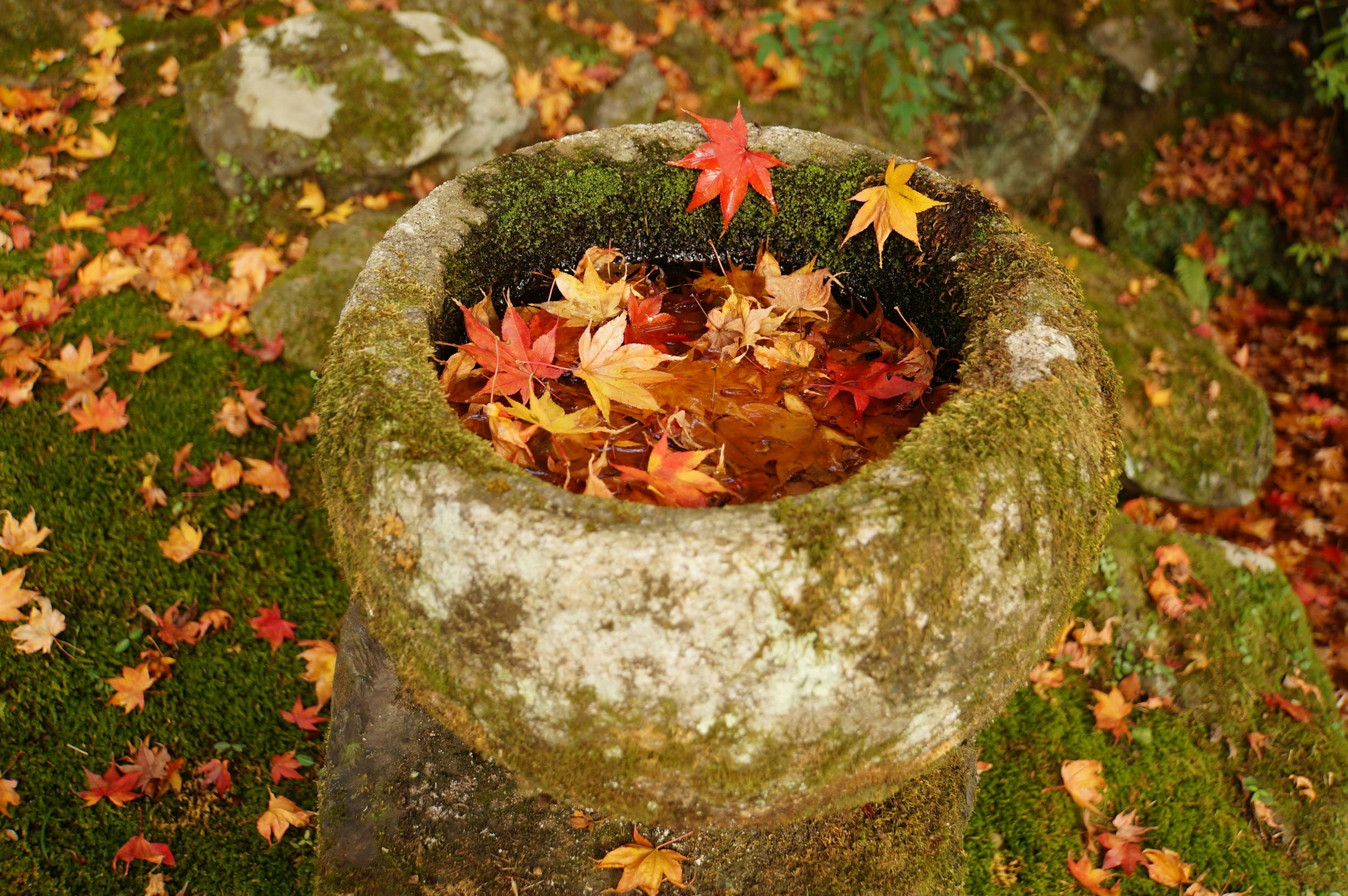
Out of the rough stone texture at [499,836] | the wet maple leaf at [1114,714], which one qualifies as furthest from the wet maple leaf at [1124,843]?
the rough stone texture at [499,836]

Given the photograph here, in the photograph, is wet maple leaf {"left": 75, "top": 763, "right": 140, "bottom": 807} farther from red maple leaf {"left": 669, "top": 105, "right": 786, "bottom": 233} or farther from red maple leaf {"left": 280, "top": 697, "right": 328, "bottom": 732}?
red maple leaf {"left": 669, "top": 105, "right": 786, "bottom": 233}

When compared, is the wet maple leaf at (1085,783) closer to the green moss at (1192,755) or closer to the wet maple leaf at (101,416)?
the green moss at (1192,755)

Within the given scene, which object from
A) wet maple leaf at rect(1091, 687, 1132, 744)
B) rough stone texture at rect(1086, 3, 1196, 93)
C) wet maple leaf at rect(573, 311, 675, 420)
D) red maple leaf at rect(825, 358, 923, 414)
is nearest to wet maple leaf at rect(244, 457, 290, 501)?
wet maple leaf at rect(573, 311, 675, 420)

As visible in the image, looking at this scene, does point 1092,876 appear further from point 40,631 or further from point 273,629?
point 40,631

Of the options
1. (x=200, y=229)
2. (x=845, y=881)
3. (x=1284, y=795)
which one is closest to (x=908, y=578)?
(x=845, y=881)

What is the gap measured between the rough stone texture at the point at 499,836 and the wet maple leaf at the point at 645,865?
0.09ft

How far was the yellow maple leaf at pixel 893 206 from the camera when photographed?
202cm

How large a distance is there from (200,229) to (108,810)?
2.51 m

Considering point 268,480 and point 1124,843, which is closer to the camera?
point 1124,843

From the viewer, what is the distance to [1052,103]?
4867 mm

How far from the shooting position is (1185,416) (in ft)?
12.7

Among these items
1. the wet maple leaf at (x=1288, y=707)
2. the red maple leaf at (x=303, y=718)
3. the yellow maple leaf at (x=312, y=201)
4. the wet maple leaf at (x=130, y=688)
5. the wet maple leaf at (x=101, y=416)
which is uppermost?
the yellow maple leaf at (x=312, y=201)

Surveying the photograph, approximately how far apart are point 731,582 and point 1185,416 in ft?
11.1

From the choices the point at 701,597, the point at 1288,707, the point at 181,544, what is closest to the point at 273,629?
the point at 181,544
